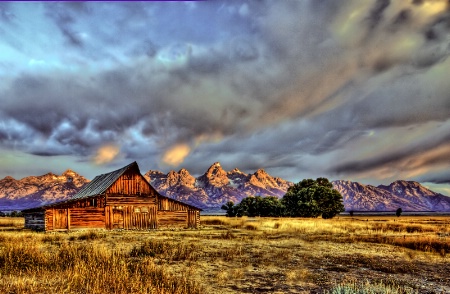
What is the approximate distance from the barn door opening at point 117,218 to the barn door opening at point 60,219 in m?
5.18

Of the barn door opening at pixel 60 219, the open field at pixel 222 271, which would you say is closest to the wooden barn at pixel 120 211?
the barn door opening at pixel 60 219

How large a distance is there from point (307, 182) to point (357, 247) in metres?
60.7

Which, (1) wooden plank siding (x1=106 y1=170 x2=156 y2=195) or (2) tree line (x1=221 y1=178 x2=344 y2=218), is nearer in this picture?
(1) wooden plank siding (x1=106 y1=170 x2=156 y2=195)

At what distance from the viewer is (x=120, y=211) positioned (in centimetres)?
3922

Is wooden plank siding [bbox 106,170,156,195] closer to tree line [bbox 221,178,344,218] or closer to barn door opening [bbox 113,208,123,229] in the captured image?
barn door opening [bbox 113,208,123,229]

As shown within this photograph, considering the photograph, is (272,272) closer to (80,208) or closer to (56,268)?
(56,268)

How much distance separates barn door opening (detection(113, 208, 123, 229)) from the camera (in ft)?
126

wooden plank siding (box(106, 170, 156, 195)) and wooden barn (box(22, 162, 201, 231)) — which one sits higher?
wooden plank siding (box(106, 170, 156, 195))

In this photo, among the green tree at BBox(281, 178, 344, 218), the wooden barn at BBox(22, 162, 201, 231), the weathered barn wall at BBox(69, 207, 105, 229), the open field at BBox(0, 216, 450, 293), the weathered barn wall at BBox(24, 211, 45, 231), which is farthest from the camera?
the green tree at BBox(281, 178, 344, 218)

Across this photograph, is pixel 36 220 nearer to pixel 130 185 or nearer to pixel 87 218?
pixel 87 218

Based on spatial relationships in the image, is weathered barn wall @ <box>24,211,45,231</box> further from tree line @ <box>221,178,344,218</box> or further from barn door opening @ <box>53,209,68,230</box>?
tree line @ <box>221,178,344,218</box>

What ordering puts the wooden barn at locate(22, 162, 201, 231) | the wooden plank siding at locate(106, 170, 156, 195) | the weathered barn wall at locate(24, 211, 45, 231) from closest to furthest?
the weathered barn wall at locate(24, 211, 45, 231), the wooden barn at locate(22, 162, 201, 231), the wooden plank siding at locate(106, 170, 156, 195)

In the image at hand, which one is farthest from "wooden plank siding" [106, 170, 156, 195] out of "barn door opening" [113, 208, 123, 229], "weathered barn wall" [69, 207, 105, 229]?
"weathered barn wall" [69, 207, 105, 229]

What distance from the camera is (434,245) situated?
866 inches
